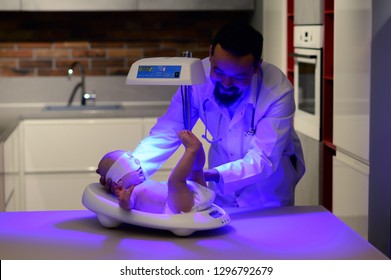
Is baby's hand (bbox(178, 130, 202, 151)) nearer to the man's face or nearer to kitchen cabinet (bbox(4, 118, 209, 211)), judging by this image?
the man's face

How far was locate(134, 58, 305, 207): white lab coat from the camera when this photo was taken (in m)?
2.53

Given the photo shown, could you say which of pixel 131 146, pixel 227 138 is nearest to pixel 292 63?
pixel 131 146

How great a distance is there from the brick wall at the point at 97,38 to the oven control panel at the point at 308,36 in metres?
1.31

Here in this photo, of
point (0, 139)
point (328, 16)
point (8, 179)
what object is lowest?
point (8, 179)

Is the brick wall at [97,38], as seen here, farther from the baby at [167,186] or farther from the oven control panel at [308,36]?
the baby at [167,186]

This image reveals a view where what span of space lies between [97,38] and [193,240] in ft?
12.3

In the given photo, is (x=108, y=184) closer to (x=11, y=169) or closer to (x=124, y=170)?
(x=124, y=170)

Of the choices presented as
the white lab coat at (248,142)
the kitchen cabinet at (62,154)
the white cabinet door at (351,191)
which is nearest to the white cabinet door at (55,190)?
the kitchen cabinet at (62,154)

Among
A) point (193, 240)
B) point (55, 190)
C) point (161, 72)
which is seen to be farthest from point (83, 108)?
point (193, 240)

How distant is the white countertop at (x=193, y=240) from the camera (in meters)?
1.94

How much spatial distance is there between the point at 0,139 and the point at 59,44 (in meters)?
1.53

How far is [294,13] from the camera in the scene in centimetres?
447

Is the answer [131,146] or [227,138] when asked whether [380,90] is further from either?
[131,146]

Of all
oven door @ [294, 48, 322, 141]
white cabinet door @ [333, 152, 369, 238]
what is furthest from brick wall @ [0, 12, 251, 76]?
white cabinet door @ [333, 152, 369, 238]
